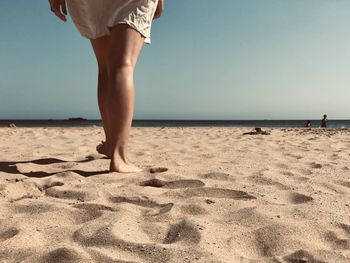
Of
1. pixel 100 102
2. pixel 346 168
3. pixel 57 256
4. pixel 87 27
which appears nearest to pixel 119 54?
pixel 87 27

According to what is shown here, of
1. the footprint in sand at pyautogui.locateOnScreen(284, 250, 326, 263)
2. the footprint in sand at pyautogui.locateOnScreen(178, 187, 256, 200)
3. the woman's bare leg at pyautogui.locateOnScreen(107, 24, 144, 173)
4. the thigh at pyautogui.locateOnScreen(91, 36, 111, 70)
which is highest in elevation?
the thigh at pyautogui.locateOnScreen(91, 36, 111, 70)

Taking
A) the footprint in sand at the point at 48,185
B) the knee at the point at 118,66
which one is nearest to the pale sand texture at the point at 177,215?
the footprint in sand at the point at 48,185

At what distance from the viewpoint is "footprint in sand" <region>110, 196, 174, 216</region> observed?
1502 millimetres

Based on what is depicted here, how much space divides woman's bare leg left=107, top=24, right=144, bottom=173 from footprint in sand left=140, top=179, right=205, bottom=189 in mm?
291

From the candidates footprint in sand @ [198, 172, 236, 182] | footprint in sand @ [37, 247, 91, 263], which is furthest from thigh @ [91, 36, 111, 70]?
footprint in sand @ [37, 247, 91, 263]

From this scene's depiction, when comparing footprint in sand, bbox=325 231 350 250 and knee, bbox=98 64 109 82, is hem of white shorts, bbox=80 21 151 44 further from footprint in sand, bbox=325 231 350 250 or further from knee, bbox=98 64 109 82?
footprint in sand, bbox=325 231 350 250

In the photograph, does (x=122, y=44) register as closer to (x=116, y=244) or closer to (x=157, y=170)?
(x=157, y=170)

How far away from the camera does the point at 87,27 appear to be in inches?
96.3

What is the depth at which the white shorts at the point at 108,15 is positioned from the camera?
2.21 metres

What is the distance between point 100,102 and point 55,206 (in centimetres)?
128

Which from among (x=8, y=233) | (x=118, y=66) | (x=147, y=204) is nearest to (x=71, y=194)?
(x=147, y=204)

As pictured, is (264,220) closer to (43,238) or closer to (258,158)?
(43,238)

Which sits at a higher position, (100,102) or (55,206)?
(100,102)

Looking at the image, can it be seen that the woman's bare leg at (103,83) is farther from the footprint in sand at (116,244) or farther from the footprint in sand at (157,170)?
the footprint in sand at (116,244)
